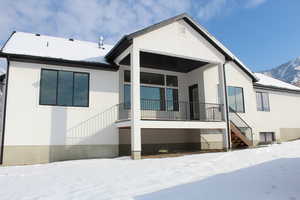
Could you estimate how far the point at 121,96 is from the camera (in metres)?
13.7

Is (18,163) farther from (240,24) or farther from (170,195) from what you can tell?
(240,24)

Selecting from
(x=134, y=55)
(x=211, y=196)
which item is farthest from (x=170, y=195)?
(x=134, y=55)

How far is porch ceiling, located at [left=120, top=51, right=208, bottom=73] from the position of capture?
13.4 m

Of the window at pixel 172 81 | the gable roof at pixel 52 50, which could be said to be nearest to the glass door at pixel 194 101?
the window at pixel 172 81

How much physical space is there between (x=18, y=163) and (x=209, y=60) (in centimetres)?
1101

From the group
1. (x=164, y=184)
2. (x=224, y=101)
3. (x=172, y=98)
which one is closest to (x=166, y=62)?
(x=172, y=98)

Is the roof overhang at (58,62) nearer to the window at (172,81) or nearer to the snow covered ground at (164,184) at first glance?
the window at (172,81)

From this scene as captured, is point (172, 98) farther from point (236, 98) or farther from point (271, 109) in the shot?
point (271, 109)

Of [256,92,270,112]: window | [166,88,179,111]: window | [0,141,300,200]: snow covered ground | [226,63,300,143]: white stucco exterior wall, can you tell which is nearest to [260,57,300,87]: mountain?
[226,63,300,143]: white stucco exterior wall

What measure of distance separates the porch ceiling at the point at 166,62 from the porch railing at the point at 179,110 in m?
2.20

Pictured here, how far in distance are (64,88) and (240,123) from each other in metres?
11.6

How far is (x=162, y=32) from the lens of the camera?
1227 centimetres

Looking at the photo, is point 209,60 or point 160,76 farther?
point 160,76

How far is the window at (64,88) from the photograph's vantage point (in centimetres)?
1183
